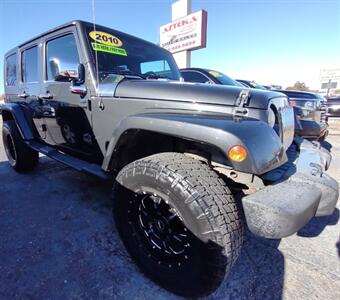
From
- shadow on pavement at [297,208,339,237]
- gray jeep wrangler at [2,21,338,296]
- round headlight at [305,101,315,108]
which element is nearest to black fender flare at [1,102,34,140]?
gray jeep wrangler at [2,21,338,296]

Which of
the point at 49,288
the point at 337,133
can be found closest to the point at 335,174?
the point at 49,288

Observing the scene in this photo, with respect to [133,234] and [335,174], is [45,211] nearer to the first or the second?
[133,234]

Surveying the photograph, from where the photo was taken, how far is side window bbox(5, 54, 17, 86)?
3.92 metres

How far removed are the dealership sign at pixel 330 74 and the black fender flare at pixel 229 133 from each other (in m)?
35.2

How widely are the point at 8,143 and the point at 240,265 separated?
428 centimetres

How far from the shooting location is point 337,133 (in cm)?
809

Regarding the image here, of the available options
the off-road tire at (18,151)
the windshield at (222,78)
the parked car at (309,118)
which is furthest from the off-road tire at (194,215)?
the windshield at (222,78)

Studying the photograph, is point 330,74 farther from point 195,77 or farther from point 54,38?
point 54,38

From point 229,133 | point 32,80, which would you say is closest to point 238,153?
point 229,133

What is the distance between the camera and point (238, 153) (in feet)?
4.47

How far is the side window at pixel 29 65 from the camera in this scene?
3258mm

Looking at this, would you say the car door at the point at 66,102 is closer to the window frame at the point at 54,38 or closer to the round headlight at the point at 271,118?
the window frame at the point at 54,38

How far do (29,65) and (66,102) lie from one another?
135 centimetres

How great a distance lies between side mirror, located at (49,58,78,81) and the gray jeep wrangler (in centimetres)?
1
